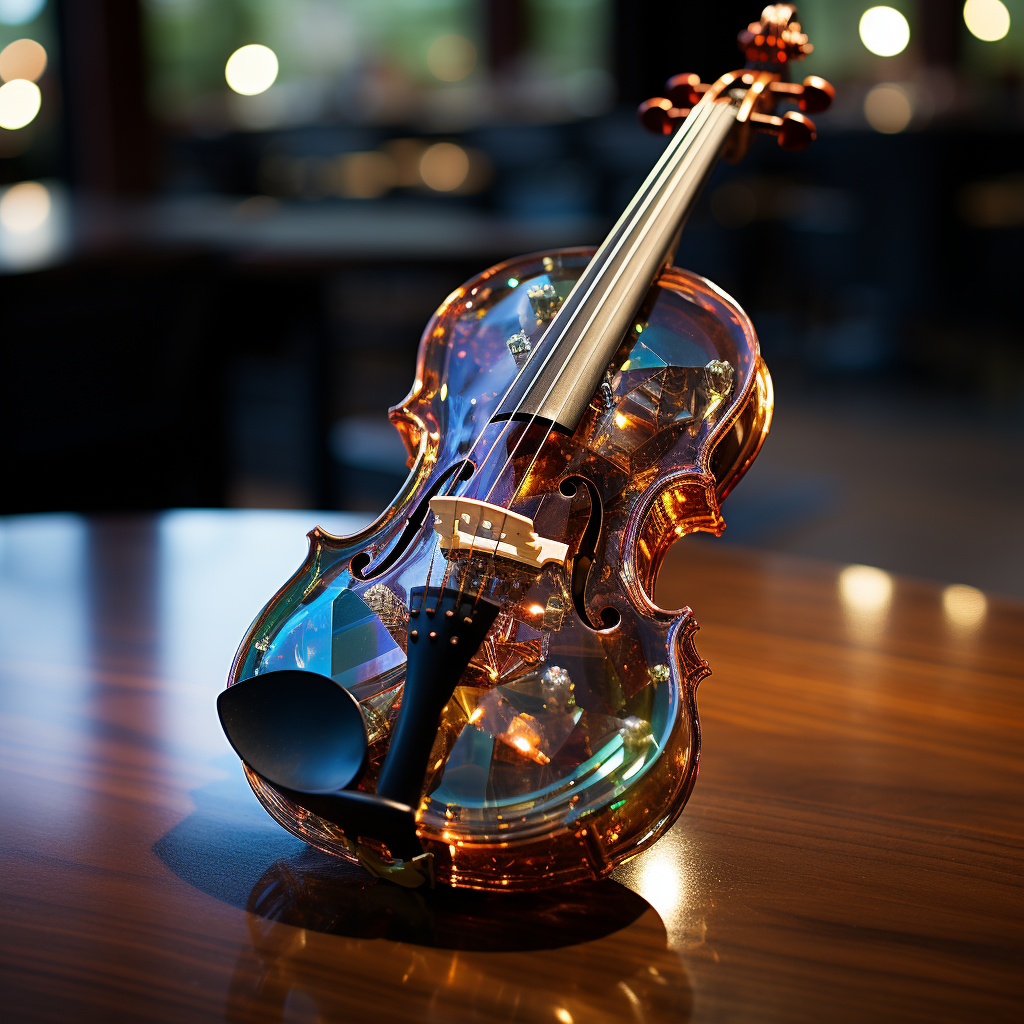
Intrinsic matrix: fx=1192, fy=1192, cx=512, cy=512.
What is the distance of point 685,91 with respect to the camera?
744mm

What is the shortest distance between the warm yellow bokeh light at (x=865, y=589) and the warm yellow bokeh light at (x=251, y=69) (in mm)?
7402

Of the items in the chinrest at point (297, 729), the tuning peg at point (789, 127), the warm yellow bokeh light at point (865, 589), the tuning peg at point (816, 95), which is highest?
the tuning peg at point (816, 95)

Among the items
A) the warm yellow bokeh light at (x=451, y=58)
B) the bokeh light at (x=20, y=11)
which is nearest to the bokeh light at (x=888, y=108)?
the warm yellow bokeh light at (x=451, y=58)

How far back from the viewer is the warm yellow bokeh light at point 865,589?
75cm

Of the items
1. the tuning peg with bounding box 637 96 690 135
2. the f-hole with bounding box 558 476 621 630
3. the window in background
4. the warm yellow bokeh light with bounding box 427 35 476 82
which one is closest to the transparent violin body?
the f-hole with bounding box 558 476 621 630

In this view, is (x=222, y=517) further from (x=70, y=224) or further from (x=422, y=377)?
(x=70, y=224)

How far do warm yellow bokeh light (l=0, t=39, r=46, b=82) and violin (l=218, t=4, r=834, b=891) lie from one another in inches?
183

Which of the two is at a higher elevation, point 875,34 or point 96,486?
point 875,34

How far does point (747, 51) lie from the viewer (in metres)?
0.73

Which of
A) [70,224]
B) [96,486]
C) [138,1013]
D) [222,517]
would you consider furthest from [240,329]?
[138,1013]

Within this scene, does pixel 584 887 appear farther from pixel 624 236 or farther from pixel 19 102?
pixel 19 102

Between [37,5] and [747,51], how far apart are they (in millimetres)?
4597

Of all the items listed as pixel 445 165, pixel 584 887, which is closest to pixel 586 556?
pixel 584 887

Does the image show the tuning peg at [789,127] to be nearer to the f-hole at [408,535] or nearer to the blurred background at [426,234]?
the f-hole at [408,535]
